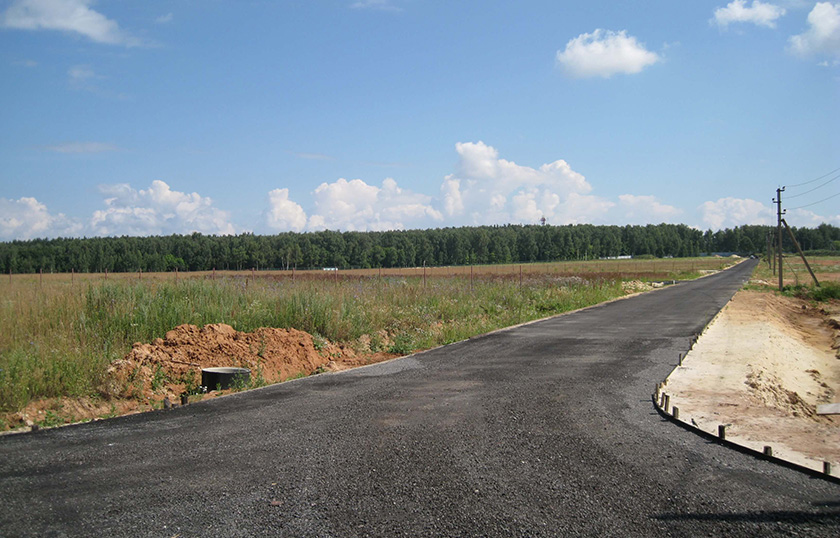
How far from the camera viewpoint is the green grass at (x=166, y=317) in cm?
921

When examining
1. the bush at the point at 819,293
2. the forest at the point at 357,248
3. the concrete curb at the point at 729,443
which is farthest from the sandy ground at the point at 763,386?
the forest at the point at 357,248

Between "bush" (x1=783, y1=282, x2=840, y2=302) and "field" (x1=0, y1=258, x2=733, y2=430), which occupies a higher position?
"field" (x1=0, y1=258, x2=733, y2=430)

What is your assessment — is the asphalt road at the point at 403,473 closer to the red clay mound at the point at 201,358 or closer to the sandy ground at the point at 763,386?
the sandy ground at the point at 763,386

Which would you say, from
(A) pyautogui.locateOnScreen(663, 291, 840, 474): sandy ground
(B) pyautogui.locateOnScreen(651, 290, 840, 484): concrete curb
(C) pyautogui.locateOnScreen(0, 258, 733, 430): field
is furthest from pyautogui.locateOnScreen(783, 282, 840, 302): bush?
(B) pyautogui.locateOnScreen(651, 290, 840, 484): concrete curb

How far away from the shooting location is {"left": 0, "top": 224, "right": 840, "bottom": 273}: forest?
67738 millimetres

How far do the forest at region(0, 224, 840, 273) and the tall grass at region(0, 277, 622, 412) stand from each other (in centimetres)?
2210

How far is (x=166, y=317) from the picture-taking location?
43.1ft

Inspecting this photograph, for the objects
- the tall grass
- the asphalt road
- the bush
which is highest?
the tall grass

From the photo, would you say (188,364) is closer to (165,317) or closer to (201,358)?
(201,358)

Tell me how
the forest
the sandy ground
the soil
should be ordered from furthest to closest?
the forest < the soil < the sandy ground

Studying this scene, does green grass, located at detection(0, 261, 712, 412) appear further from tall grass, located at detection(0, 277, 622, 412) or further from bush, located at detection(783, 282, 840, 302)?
bush, located at detection(783, 282, 840, 302)

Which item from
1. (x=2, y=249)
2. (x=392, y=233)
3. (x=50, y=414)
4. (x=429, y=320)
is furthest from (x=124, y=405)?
(x=392, y=233)

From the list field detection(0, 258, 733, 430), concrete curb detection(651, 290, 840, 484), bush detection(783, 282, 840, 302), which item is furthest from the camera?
bush detection(783, 282, 840, 302)

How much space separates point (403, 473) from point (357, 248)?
11381 centimetres
